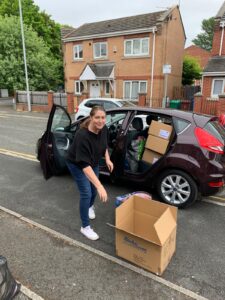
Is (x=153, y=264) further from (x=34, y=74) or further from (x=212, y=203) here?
(x=34, y=74)

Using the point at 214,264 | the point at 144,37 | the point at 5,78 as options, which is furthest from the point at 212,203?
the point at 5,78

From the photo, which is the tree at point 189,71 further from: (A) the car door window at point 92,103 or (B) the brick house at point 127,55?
(A) the car door window at point 92,103

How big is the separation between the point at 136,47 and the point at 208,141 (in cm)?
1788

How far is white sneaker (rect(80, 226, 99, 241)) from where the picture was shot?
3.16m

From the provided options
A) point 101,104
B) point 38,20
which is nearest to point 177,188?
point 101,104

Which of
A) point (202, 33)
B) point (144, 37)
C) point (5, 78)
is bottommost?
point (5, 78)

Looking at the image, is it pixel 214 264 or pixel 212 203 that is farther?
pixel 212 203

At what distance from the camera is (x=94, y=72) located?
21172 millimetres

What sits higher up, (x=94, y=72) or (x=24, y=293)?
(x=94, y=72)

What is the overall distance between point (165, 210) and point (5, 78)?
932 inches

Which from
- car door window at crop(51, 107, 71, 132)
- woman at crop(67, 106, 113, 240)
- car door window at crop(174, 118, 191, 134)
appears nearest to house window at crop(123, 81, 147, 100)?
car door window at crop(51, 107, 71, 132)

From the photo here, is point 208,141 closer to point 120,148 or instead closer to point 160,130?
point 160,130

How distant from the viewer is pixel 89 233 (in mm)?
Result: 3193

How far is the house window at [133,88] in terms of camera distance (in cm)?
2016
